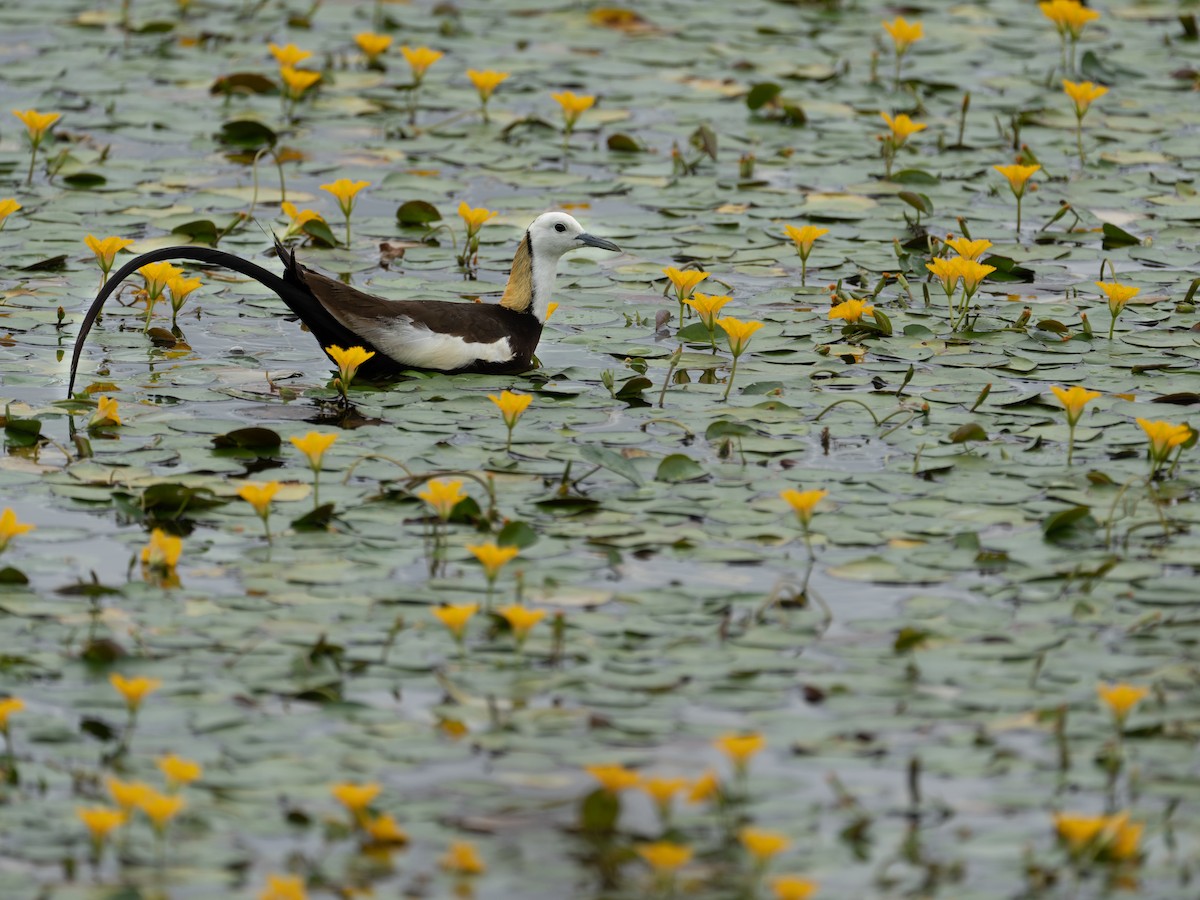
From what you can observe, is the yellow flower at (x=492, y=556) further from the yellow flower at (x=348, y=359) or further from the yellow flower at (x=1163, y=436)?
the yellow flower at (x=1163, y=436)

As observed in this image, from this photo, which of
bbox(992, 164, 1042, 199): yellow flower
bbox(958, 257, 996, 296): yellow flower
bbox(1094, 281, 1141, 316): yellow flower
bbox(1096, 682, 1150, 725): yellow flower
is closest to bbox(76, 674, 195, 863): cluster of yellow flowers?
bbox(1096, 682, 1150, 725): yellow flower

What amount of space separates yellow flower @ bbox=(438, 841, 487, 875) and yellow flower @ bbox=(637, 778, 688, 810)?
1.21 ft

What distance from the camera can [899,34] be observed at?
992 cm

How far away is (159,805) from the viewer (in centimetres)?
369

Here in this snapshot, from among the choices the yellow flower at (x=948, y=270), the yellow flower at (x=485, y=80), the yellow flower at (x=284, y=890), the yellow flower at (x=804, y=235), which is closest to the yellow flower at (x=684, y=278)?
the yellow flower at (x=804, y=235)

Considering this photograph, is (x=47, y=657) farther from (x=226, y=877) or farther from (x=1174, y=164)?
(x=1174, y=164)

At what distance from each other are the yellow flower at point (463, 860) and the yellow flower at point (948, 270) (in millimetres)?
3718

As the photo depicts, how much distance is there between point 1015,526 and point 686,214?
3.45 m

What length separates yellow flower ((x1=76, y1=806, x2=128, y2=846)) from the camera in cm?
368

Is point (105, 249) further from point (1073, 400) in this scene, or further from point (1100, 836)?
point (1100, 836)

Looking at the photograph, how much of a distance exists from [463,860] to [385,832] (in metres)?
0.20

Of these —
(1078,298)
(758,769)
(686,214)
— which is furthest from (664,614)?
(686,214)

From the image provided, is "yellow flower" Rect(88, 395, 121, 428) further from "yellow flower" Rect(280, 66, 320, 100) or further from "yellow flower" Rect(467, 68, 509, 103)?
"yellow flower" Rect(467, 68, 509, 103)

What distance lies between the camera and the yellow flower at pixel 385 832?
3.86 metres
